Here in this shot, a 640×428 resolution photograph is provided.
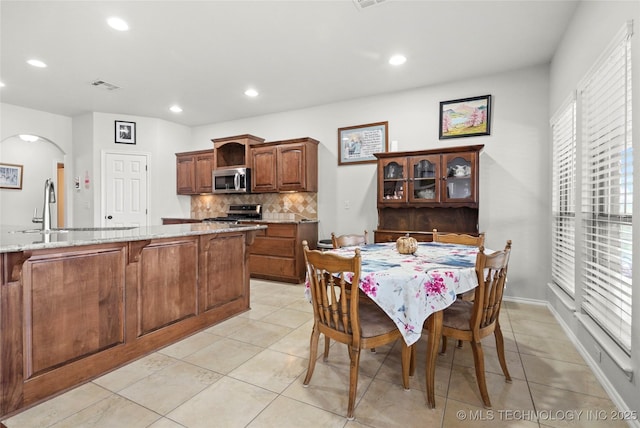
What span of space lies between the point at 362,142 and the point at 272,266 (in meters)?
2.29

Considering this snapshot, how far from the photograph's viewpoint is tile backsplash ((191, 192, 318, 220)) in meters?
5.15

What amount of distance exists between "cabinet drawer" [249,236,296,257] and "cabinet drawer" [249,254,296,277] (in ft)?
0.26

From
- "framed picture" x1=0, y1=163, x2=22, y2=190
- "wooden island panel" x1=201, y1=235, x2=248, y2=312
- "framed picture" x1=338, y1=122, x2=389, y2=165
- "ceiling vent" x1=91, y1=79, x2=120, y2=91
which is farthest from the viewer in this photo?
"framed picture" x1=0, y1=163, x2=22, y2=190

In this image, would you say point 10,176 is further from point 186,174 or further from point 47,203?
point 47,203

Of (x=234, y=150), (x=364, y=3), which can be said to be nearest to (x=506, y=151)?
(x=364, y=3)

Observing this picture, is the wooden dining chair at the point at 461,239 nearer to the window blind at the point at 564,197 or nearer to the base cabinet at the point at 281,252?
the window blind at the point at 564,197

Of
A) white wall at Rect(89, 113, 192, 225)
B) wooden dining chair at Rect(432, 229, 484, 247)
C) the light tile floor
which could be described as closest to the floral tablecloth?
the light tile floor

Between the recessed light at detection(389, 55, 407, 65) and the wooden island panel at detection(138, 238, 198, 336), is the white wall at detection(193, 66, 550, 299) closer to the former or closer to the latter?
the recessed light at detection(389, 55, 407, 65)

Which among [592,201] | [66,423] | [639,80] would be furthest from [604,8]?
[66,423]

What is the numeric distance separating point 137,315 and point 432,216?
11.4 feet

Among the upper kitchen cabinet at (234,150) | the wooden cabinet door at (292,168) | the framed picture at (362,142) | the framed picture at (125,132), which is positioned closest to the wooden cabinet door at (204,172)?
the upper kitchen cabinet at (234,150)

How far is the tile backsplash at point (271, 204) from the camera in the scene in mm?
5148

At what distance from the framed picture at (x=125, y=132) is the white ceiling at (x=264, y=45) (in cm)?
90

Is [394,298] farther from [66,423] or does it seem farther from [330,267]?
[66,423]
